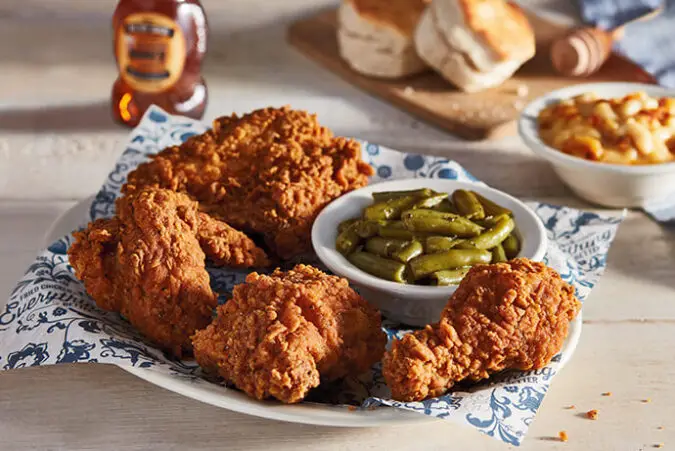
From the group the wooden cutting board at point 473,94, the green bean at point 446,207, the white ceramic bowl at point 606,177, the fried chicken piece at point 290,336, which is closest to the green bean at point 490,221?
the green bean at point 446,207

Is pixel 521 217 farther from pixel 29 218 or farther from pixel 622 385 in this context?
pixel 29 218

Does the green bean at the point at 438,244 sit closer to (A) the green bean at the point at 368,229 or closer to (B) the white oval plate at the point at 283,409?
(A) the green bean at the point at 368,229

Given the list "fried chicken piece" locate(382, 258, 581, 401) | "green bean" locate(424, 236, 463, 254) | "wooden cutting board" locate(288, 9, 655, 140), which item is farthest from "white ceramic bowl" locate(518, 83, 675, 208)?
"fried chicken piece" locate(382, 258, 581, 401)

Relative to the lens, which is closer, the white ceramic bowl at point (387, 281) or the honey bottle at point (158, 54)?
the white ceramic bowl at point (387, 281)

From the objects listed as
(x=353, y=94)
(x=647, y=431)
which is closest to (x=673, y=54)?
(x=353, y=94)

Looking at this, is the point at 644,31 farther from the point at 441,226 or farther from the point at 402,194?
the point at 441,226

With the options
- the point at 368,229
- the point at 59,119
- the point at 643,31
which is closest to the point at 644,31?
the point at 643,31
